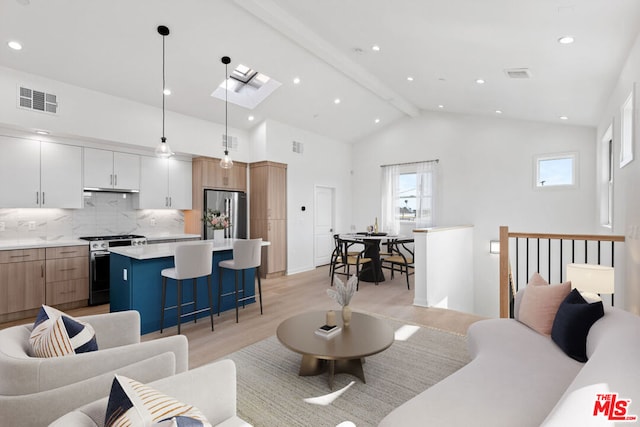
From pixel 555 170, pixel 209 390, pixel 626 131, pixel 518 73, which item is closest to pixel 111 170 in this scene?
pixel 209 390

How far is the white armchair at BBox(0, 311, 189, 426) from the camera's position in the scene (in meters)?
1.20

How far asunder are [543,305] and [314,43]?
401 centimetres

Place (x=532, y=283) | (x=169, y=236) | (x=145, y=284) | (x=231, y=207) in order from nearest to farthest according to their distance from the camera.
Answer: (x=532, y=283), (x=145, y=284), (x=169, y=236), (x=231, y=207)

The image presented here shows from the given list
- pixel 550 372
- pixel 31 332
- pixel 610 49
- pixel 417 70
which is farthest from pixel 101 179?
pixel 610 49

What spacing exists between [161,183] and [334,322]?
14.2ft

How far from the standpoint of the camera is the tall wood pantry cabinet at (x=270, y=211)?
6387 mm

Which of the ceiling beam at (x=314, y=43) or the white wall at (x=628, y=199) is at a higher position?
the ceiling beam at (x=314, y=43)

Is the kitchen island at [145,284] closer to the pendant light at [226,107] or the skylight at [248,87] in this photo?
the pendant light at [226,107]

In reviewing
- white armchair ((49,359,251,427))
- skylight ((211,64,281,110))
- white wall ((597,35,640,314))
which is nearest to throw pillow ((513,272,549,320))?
white wall ((597,35,640,314))

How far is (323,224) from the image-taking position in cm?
→ 782

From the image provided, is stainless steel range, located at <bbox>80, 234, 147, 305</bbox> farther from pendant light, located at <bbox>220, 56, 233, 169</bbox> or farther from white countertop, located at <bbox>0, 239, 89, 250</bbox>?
pendant light, located at <bbox>220, 56, 233, 169</bbox>

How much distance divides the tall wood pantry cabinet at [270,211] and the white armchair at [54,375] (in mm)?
4780

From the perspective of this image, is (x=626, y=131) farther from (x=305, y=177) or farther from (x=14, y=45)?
(x=14, y=45)

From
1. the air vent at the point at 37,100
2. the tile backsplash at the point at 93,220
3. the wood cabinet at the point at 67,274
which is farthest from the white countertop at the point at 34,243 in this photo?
the air vent at the point at 37,100
